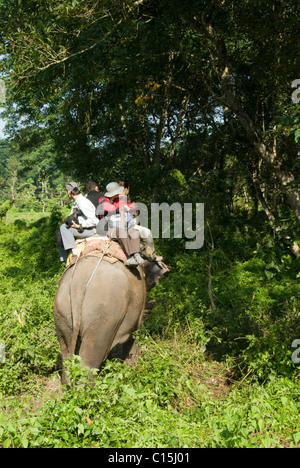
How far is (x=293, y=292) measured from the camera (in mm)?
8086

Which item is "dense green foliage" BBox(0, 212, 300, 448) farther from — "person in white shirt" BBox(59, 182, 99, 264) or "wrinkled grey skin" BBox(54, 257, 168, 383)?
"person in white shirt" BBox(59, 182, 99, 264)

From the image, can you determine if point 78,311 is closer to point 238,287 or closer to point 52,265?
point 238,287

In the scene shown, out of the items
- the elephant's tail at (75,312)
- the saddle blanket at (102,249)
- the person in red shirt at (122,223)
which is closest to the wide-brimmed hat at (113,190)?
the person in red shirt at (122,223)

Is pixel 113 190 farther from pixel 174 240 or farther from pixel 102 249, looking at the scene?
pixel 174 240

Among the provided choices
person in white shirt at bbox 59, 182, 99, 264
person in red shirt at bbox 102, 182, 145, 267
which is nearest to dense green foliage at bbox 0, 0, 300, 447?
person in red shirt at bbox 102, 182, 145, 267

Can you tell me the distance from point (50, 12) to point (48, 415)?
198 inches

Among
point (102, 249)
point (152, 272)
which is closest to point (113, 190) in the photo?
point (102, 249)

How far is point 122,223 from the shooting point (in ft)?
16.8

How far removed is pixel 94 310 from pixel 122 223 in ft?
3.48

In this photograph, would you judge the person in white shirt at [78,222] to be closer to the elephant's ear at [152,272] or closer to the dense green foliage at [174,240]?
the elephant's ear at [152,272]

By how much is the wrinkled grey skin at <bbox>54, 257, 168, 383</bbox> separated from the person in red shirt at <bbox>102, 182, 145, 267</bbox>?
175mm

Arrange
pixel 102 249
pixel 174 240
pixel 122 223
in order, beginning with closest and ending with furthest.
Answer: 1. pixel 102 249
2. pixel 122 223
3. pixel 174 240

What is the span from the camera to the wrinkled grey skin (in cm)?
450

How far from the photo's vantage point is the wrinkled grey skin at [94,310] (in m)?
4.50
